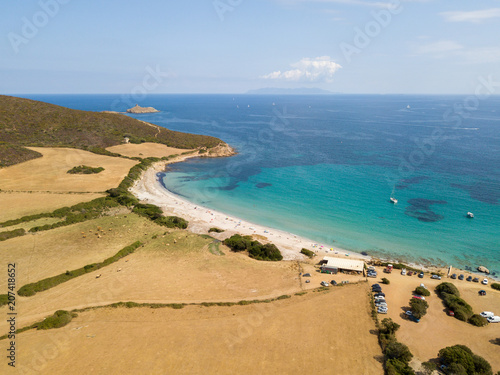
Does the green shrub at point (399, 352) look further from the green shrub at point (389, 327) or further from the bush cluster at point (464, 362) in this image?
the bush cluster at point (464, 362)

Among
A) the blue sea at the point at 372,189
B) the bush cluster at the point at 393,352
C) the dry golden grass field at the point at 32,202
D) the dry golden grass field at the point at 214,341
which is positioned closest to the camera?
the bush cluster at the point at 393,352

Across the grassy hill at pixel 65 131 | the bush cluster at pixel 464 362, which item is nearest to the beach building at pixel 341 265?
the bush cluster at pixel 464 362

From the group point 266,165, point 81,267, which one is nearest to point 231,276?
point 81,267

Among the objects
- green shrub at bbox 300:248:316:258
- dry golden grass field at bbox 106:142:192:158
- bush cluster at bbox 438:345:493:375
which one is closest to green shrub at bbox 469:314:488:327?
bush cluster at bbox 438:345:493:375

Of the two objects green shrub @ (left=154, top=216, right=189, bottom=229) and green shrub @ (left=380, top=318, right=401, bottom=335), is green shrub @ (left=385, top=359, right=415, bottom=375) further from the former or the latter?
green shrub @ (left=154, top=216, right=189, bottom=229)

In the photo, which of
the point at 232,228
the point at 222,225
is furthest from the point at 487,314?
the point at 222,225

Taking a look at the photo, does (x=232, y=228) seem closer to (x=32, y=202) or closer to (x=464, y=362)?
(x=464, y=362)
